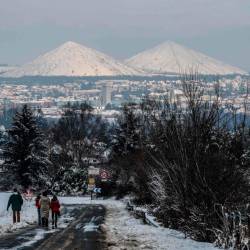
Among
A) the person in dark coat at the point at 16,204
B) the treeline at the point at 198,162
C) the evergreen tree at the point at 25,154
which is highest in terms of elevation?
the treeline at the point at 198,162

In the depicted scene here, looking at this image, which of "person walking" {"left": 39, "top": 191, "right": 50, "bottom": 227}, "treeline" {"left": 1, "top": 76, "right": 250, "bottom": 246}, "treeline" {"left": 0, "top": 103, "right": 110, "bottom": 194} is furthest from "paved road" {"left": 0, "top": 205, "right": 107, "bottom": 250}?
"treeline" {"left": 0, "top": 103, "right": 110, "bottom": 194}

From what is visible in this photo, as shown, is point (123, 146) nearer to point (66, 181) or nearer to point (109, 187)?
point (109, 187)

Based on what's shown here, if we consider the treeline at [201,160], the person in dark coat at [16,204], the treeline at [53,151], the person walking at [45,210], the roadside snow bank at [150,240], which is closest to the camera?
the roadside snow bank at [150,240]

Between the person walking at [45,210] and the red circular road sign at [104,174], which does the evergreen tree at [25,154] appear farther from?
the person walking at [45,210]

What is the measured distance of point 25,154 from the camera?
66875mm

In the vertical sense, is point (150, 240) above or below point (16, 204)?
above

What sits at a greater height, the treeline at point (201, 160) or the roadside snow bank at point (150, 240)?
the treeline at point (201, 160)

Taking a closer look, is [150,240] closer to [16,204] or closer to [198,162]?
[198,162]

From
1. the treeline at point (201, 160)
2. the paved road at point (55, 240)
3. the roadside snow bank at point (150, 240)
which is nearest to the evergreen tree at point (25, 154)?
the paved road at point (55, 240)

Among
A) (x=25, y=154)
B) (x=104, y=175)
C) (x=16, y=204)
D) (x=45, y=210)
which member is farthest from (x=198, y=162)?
(x=104, y=175)

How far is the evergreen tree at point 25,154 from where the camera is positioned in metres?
66.7

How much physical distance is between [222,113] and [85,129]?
258 feet

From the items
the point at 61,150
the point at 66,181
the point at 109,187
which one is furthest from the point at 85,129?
the point at 109,187

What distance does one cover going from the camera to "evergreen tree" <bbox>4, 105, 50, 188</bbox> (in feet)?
219
